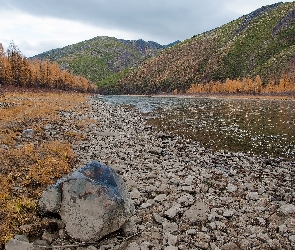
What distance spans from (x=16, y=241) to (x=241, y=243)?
6624mm

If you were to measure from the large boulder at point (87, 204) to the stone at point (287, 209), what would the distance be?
6.06 m

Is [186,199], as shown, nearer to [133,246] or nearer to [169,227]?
[169,227]

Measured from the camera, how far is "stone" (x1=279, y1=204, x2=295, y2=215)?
10.7 m

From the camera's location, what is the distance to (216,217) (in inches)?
403

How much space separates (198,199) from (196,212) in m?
1.20

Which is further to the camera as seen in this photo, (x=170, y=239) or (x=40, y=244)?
(x=170, y=239)

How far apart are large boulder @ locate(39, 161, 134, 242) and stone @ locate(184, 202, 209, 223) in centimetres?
246

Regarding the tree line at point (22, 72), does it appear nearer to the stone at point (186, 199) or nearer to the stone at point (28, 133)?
the stone at point (28, 133)

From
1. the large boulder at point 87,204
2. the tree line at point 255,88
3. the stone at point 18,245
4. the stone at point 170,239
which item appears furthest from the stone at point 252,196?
the tree line at point 255,88

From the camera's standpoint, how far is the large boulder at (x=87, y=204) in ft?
26.4

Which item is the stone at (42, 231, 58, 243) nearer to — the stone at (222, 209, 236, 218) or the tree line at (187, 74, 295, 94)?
the stone at (222, 209, 236, 218)

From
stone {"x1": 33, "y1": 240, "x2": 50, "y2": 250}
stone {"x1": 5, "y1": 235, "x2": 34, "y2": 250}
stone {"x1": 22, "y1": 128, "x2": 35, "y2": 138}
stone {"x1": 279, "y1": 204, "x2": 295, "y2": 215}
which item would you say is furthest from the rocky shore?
stone {"x1": 22, "y1": 128, "x2": 35, "y2": 138}

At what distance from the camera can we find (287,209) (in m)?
10.9

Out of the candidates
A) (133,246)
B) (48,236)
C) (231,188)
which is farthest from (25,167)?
(231,188)
